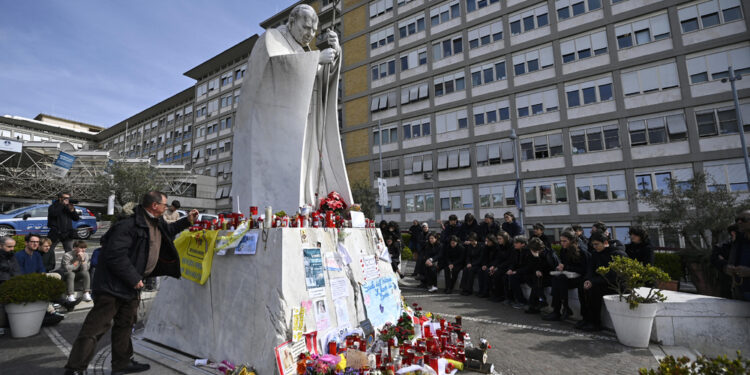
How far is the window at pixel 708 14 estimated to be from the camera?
63.1ft

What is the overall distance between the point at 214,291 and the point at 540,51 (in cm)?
2675

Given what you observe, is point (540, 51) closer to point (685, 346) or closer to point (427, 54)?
point (427, 54)

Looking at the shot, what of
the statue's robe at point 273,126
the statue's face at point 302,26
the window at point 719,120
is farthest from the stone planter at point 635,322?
the window at point 719,120

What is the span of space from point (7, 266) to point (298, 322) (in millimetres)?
5809

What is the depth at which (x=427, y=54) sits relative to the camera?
97.2 feet

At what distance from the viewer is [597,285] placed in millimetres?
5895

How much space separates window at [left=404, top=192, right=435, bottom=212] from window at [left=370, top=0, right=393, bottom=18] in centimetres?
1734

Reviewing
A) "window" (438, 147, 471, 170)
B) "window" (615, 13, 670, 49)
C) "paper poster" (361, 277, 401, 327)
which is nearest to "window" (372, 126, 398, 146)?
"window" (438, 147, 471, 170)

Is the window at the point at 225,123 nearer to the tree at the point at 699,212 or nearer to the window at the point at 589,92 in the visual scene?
the window at the point at 589,92

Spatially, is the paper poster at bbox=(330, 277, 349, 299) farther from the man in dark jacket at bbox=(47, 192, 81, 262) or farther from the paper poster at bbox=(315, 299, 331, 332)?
the man in dark jacket at bbox=(47, 192, 81, 262)

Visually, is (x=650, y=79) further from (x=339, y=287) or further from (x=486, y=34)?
(x=339, y=287)

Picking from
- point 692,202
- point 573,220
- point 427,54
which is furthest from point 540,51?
point 692,202

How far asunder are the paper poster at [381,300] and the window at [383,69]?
2872 centimetres

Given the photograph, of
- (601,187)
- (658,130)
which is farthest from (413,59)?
(658,130)
